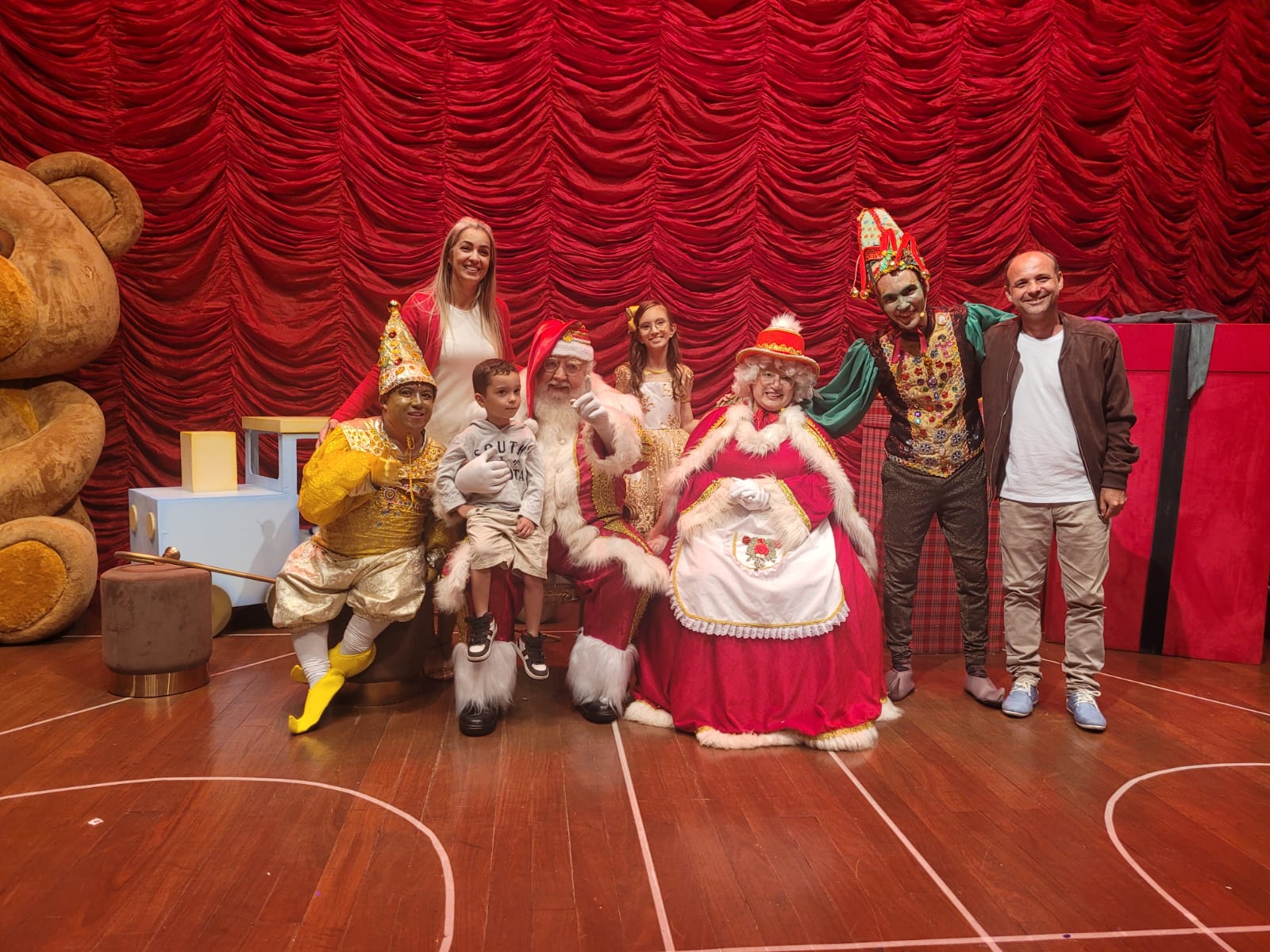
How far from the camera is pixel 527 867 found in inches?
78.7

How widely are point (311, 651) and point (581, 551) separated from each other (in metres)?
0.96

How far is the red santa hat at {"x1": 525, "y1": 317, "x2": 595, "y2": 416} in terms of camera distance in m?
2.96

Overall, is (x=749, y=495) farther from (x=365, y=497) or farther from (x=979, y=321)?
(x=365, y=497)

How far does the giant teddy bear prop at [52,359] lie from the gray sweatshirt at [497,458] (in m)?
1.94

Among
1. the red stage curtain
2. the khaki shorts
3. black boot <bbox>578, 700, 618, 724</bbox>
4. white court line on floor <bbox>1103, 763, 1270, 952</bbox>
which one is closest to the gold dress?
the khaki shorts

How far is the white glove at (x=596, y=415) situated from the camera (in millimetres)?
2752

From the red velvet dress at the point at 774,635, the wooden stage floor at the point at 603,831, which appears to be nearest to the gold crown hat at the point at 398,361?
the red velvet dress at the point at 774,635

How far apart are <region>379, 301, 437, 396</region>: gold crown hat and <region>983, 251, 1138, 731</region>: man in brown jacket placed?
200 cm

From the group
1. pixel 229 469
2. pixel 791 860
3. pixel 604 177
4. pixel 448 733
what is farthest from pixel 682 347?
pixel 791 860

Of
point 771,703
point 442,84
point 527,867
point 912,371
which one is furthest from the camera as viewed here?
point 442,84

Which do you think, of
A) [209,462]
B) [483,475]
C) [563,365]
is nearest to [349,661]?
[483,475]

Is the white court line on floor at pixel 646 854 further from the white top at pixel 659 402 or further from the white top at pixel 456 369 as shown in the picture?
the white top at pixel 659 402

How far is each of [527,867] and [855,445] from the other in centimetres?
362

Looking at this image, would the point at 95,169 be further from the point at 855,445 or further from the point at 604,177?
the point at 855,445
